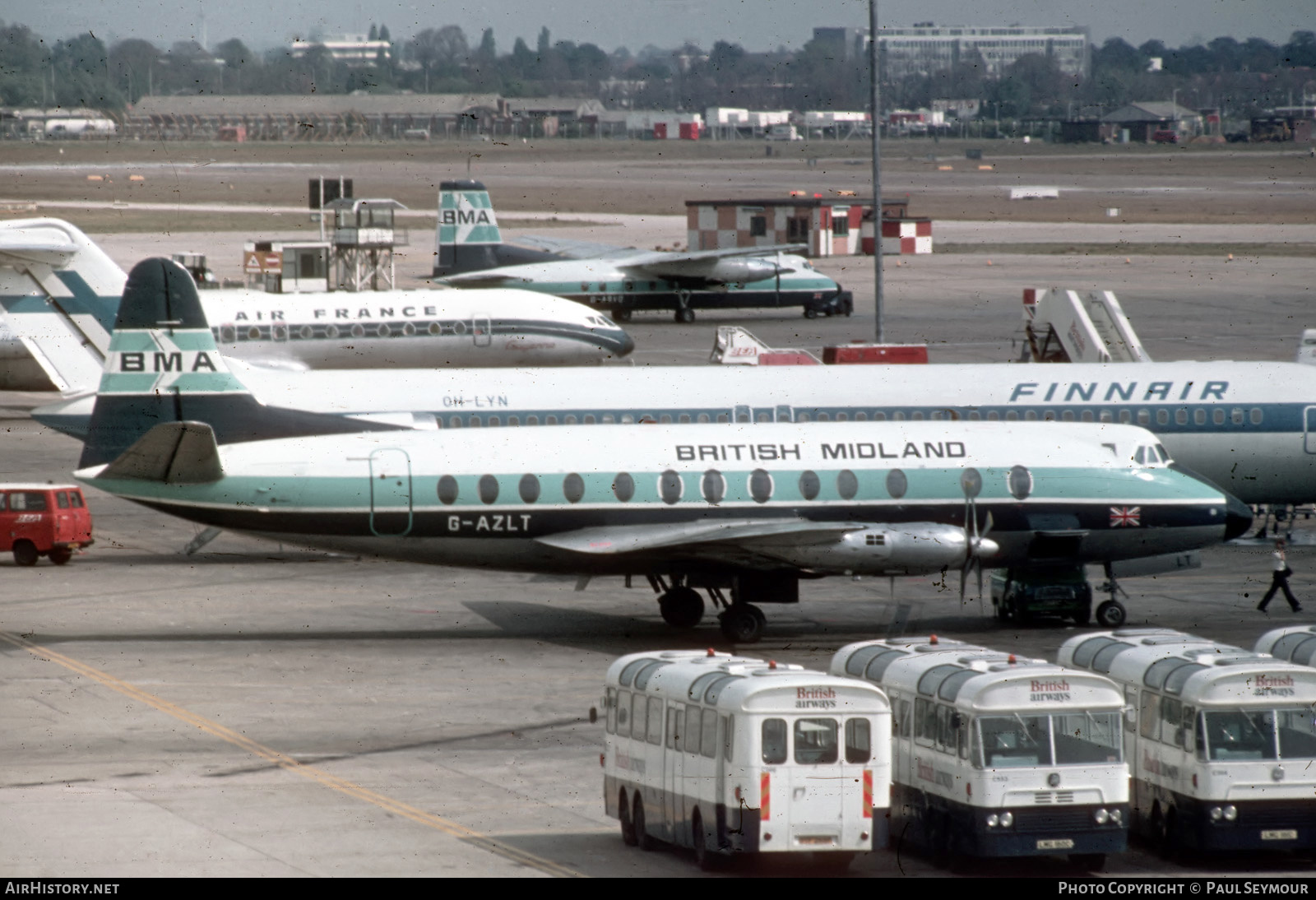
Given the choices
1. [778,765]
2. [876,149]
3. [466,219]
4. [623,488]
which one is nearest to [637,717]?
[778,765]

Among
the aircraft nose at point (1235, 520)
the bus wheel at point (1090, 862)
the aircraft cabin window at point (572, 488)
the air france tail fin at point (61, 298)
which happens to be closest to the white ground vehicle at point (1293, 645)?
the bus wheel at point (1090, 862)

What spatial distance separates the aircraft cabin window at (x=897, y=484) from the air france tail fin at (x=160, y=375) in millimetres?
12730

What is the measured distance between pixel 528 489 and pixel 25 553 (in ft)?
48.0

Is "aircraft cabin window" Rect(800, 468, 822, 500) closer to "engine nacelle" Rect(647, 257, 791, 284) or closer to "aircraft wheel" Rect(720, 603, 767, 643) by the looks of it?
"aircraft wheel" Rect(720, 603, 767, 643)

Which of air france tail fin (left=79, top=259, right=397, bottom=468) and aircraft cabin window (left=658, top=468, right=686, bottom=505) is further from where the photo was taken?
air france tail fin (left=79, top=259, right=397, bottom=468)

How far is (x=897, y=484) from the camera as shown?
33.9 metres

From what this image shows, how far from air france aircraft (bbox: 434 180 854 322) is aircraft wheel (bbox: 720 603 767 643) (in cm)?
5371

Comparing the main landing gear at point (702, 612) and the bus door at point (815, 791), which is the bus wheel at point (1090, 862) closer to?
the bus door at point (815, 791)

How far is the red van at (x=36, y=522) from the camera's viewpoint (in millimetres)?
40875

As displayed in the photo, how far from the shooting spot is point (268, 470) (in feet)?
107

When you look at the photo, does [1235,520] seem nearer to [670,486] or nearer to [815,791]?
[670,486]

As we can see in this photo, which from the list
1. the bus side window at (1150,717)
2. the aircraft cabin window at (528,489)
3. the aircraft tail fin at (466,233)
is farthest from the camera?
the aircraft tail fin at (466,233)

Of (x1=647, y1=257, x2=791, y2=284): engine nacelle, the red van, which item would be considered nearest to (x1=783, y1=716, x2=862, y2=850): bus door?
the red van

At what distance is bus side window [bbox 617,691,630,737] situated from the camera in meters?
20.9
